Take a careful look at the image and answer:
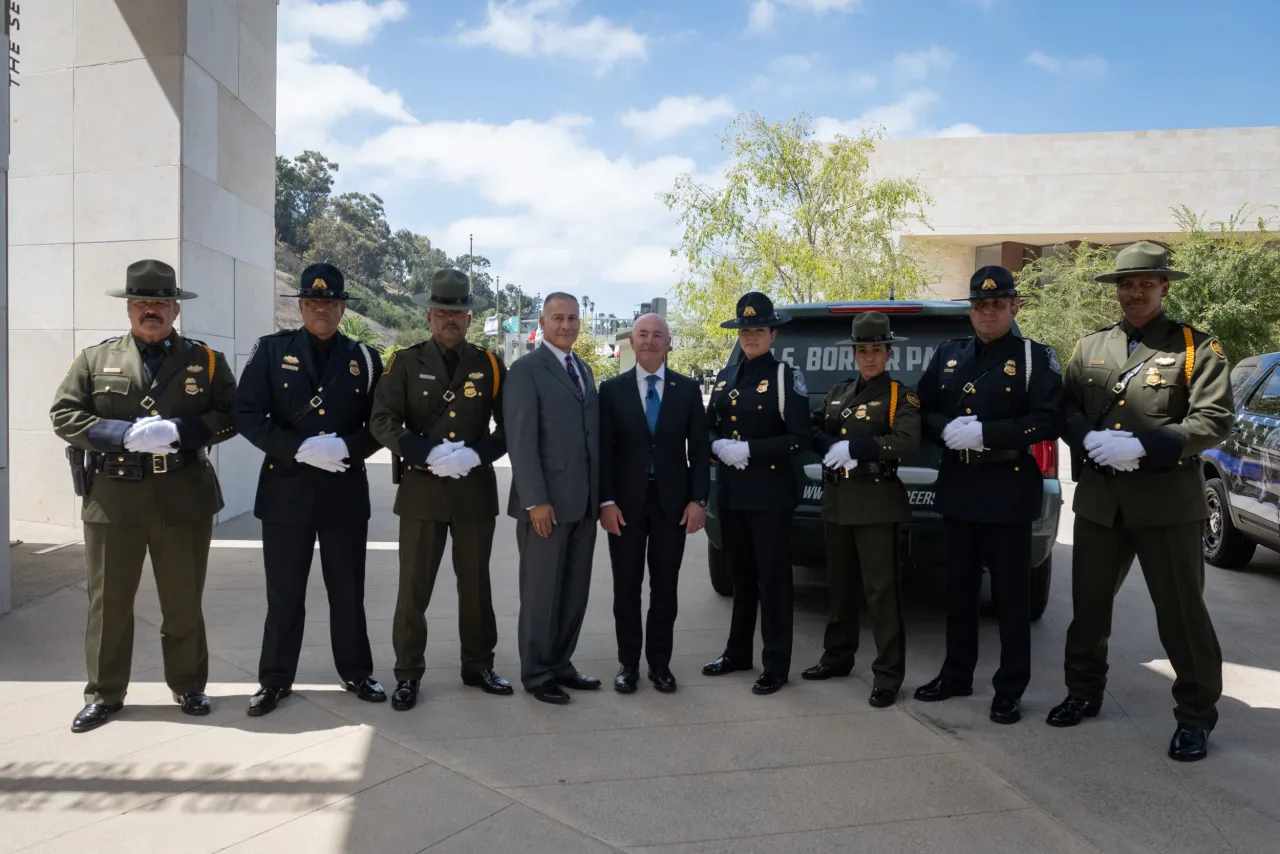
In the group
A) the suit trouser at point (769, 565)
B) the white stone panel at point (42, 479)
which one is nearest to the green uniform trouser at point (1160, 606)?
the suit trouser at point (769, 565)

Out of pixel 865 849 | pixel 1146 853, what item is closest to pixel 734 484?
pixel 865 849

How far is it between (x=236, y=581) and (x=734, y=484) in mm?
4024

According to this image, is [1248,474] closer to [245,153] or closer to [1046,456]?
[1046,456]

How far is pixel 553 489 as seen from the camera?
178 inches

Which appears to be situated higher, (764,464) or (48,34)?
(48,34)

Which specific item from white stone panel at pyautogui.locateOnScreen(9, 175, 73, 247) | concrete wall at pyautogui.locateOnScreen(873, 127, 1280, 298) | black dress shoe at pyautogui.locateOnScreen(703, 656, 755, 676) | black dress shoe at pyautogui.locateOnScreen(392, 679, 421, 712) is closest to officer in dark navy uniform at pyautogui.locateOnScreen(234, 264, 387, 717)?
black dress shoe at pyautogui.locateOnScreen(392, 679, 421, 712)

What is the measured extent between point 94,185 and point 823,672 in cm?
750

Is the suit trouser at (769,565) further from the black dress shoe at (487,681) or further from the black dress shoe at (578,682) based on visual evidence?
the black dress shoe at (487,681)

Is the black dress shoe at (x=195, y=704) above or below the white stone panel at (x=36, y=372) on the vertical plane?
below

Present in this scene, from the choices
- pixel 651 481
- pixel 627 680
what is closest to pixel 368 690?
pixel 627 680

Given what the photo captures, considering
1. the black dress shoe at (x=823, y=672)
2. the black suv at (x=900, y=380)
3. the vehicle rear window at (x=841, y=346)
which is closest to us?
the black dress shoe at (x=823, y=672)

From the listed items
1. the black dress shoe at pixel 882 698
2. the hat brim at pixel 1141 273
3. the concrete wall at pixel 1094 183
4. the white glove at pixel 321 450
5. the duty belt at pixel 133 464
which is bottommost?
the black dress shoe at pixel 882 698

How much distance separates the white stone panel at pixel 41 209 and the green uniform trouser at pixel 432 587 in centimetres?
606

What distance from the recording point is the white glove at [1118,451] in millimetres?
3906
